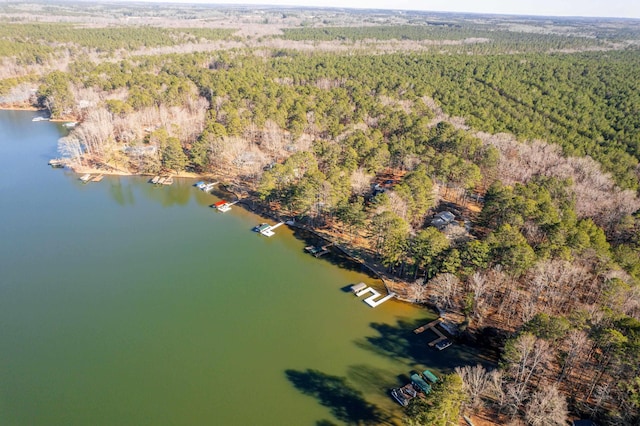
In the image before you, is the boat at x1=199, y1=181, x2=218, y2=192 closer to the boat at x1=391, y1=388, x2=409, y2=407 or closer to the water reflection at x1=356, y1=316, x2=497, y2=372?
the water reflection at x1=356, y1=316, x2=497, y2=372

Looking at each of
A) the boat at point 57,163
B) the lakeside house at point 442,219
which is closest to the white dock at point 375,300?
the lakeside house at point 442,219

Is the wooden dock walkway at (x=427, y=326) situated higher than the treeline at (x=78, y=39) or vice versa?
the treeline at (x=78, y=39)

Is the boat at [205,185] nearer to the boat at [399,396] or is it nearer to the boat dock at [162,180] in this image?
the boat dock at [162,180]

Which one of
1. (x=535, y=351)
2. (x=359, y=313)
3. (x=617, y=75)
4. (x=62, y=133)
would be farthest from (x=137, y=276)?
(x=617, y=75)

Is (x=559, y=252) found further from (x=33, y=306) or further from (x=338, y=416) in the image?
(x=33, y=306)

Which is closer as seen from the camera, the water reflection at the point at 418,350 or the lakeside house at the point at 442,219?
the water reflection at the point at 418,350

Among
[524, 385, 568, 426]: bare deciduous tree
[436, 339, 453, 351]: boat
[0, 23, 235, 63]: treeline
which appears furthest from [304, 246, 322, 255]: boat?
[0, 23, 235, 63]: treeline

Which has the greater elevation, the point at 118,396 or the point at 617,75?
the point at 617,75
